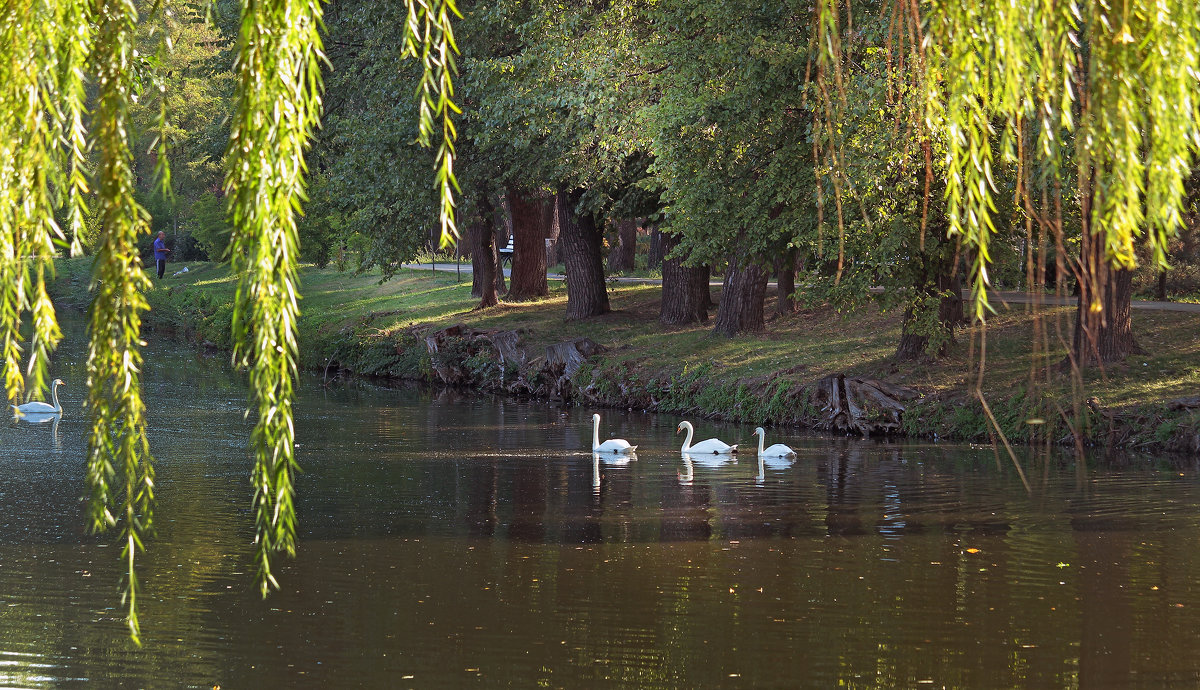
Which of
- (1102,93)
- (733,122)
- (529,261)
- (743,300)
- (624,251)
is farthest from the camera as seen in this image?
(624,251)

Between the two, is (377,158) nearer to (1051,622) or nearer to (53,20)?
(1051,622)

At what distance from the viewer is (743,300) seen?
90.7ft

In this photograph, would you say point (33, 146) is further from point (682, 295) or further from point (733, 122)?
point (682, 295)

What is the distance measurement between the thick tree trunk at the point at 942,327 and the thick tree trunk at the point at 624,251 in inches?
782

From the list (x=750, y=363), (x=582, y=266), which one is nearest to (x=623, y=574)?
(x=750, y=363)

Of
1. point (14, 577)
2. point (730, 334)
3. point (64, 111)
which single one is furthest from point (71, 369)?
point (64, 111)

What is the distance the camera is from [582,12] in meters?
23.7

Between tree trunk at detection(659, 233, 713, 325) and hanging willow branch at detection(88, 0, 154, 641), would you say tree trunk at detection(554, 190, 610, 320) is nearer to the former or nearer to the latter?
tree trunk at detection(659, 233, 713, 325)

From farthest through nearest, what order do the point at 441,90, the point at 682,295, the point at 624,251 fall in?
1. the point at 624,251
2. the point at 682,295
3. the point at 441,90

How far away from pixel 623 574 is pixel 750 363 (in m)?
13.4

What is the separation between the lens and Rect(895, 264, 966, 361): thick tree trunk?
2208 centimetres

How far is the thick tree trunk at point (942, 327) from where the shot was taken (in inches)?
869

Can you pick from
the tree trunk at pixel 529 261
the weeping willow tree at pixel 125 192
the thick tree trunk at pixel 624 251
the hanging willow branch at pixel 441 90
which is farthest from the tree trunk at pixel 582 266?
the weeping willow tree at pixel 125 192

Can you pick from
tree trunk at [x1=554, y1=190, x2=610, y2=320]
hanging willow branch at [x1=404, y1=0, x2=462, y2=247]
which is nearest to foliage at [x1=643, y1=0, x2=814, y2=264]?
tree trunk at [x1=554, y1=190, x2=610, y2=320]
